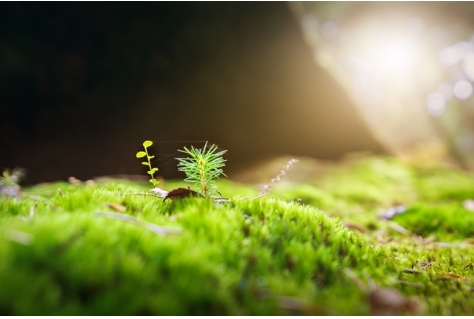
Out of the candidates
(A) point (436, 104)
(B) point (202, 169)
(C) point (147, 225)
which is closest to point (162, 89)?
(B) point (202, 169)

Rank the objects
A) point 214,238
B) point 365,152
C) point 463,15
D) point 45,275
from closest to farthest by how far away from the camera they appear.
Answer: point 45,275, point 214,238, point 365,152, point 463,15

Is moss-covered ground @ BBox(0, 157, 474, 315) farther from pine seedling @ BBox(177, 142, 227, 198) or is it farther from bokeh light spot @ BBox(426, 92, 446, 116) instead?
bokeh light spot @ BBox(426, 92, 446, 116)

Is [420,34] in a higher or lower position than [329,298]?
higher

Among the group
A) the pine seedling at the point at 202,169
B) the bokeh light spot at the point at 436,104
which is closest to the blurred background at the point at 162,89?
the pine seedling at the point at 202,169

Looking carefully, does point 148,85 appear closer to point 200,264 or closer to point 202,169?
point 202,169

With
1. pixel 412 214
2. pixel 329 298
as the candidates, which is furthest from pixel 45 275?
pixel 412 214

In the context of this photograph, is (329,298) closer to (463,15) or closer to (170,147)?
(170,147)
